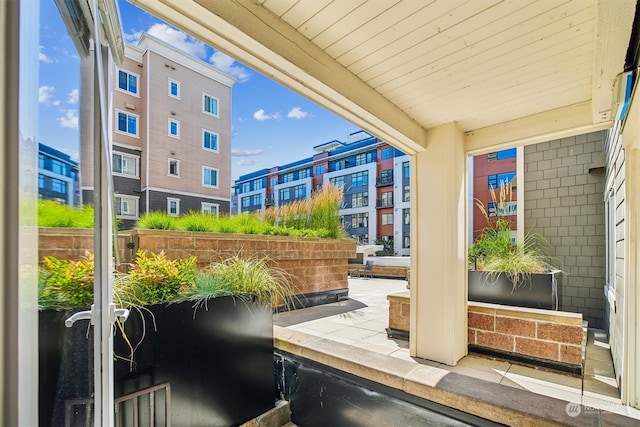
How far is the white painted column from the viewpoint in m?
2.67

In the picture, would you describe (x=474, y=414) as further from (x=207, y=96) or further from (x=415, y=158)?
(x=207, y=96)

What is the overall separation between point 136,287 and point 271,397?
128cm

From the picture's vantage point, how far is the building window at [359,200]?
2483cm

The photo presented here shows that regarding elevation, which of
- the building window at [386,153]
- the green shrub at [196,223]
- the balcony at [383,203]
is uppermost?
the building window at [386,153]

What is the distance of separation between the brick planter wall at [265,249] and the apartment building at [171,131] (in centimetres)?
882

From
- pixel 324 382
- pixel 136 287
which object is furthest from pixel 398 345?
pixel 136 287

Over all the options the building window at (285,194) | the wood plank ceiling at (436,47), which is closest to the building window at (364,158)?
the building window at (285,194)

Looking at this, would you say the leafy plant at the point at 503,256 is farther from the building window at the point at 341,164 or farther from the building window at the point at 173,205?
the building window at the point at 341,164

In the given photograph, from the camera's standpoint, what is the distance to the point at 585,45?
5.73 feet

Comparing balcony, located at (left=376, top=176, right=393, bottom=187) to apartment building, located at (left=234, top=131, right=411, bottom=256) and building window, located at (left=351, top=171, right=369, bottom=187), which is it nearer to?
apartment building, located at (left=234, top=131, right=411, bottom=256)

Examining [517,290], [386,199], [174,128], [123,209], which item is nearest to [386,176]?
[386,199]

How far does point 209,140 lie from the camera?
14.7 m

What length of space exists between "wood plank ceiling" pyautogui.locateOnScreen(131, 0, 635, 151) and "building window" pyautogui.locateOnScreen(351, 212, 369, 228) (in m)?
22.3

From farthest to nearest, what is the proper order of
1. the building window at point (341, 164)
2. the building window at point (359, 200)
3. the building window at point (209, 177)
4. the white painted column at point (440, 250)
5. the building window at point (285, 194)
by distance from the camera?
the building window at point (285, 194), the building window at point (341, 164), the building window at point (359, 200), the building window at point (209, 177), the white painted column at point (440, 250)
